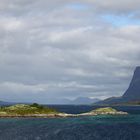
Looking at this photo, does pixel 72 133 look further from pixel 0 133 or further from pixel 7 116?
pixel 7 116

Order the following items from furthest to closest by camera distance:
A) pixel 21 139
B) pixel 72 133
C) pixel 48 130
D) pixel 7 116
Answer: pixel 7 116 < pixel 48 130 < pixel 72 133 < pixel 21 139

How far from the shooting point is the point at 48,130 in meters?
131

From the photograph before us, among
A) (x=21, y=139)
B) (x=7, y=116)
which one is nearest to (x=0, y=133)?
(x=21, y=139)

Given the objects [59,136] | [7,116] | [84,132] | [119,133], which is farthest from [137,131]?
[7,116]

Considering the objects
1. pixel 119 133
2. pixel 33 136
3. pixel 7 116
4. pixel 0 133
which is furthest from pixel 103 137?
pixel 7 116

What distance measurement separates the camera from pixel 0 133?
126688 millimetres

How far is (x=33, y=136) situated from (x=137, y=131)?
1375 inches

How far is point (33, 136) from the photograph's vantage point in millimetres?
114875

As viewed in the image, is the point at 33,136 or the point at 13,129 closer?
the point at 33,136

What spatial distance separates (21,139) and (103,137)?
2305 centimetres

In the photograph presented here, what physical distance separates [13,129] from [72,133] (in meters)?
23.6

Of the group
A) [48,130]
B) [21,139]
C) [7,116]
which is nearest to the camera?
[21,139]

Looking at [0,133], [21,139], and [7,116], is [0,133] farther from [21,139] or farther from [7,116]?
[7,116]

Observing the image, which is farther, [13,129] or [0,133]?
[13,129]
